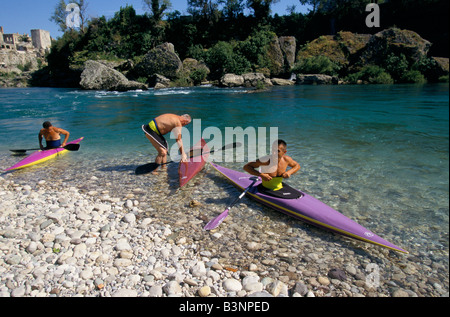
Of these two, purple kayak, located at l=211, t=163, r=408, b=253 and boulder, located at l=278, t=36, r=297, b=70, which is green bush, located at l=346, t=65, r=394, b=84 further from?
purple kayak, located at l=211, t=163, r=408, b=253

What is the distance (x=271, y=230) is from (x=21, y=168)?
7.97 meters

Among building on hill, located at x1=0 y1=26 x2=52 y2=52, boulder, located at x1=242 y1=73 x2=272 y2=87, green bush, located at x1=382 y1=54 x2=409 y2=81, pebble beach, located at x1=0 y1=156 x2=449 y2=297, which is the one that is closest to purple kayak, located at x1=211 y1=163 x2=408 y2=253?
pebble beach, located at x1=0 y1=156 x2=449 y2=297

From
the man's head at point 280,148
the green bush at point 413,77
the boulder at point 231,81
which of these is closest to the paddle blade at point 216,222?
the man's head at point 280,148

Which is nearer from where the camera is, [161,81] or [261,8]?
[161,81]

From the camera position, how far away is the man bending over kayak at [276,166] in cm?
555

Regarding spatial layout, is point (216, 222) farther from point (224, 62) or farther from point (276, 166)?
point (224, 62)

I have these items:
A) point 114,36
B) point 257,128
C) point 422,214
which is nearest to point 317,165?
point 422,214

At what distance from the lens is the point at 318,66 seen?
142 ft

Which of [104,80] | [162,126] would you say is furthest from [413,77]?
[104,80]

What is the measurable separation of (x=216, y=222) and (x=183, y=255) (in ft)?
3.61

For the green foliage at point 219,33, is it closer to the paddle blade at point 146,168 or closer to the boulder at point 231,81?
the boulder at point 231,81

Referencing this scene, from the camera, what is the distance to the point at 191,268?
3969 mm

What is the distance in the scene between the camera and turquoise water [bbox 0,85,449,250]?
5.60 meters

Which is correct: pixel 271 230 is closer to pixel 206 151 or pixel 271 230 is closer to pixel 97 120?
pixel 206 151
